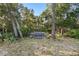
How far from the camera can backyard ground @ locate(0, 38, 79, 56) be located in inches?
313

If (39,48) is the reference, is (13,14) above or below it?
above

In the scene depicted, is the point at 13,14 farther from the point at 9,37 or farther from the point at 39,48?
the point at 39,48

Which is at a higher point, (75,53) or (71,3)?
(71,3)

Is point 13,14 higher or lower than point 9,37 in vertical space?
higher

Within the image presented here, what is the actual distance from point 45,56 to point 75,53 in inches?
13.3

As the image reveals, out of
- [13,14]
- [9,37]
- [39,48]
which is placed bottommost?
[39,48]

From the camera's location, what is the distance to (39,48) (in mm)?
7969

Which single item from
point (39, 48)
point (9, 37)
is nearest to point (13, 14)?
point (9, 37)

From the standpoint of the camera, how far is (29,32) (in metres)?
7.98

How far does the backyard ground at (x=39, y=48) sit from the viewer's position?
7961 millimetres

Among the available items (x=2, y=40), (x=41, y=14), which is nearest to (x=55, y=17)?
(x=41, y=14)

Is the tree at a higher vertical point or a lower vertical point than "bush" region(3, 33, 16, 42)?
higher

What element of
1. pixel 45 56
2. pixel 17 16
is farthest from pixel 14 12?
pixel 45 56

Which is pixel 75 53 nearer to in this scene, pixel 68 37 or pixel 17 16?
pixel 68 37
